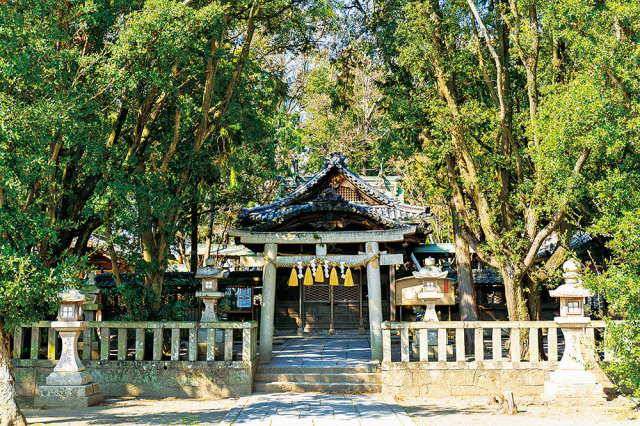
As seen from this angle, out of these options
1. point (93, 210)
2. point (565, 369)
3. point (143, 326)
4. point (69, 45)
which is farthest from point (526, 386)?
point (69, 45)

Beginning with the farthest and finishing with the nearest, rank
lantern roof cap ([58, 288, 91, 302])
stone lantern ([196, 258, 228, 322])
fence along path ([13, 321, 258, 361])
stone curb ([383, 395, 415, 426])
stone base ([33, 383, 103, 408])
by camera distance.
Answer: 1. stone lantern ([196, 258, 228, 322])
2. fence along path ([13, 321, 258, 361])
3. lantern roof cap ([58, 288, 91, 302])
4. stone base ([33, 383, 103, 408])
5. stone curb ([383, 395, 415, 426])

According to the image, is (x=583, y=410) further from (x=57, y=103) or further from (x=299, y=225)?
(x=57, y=103)

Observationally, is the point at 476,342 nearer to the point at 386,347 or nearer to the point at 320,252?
the point at 386,347

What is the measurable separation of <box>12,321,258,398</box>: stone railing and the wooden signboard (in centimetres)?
370

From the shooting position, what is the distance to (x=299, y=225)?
15250mm

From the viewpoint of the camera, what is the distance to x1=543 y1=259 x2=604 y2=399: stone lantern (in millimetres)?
10250

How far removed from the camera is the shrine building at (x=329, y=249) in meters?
13.2

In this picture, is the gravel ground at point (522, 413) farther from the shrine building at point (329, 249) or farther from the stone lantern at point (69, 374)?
the stone lantern at point (69, 374)

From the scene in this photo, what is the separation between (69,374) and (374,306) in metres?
6.58

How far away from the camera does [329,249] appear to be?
57.9 feet

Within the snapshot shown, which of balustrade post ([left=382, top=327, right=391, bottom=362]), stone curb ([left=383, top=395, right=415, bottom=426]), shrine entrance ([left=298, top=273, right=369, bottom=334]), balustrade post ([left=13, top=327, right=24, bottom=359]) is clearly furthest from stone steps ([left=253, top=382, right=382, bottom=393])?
shrine entrance ([left=298, top=273, right=369, bottom=334])

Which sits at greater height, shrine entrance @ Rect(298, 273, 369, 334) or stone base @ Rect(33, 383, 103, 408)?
shrine entrance @ Rect(298, 273, 369, 334)

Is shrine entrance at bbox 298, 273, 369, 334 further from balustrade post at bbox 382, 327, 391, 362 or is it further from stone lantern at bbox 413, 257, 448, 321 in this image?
balustrade post at bbox 382, 327, 391, 362

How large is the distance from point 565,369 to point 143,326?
856 centimetres
